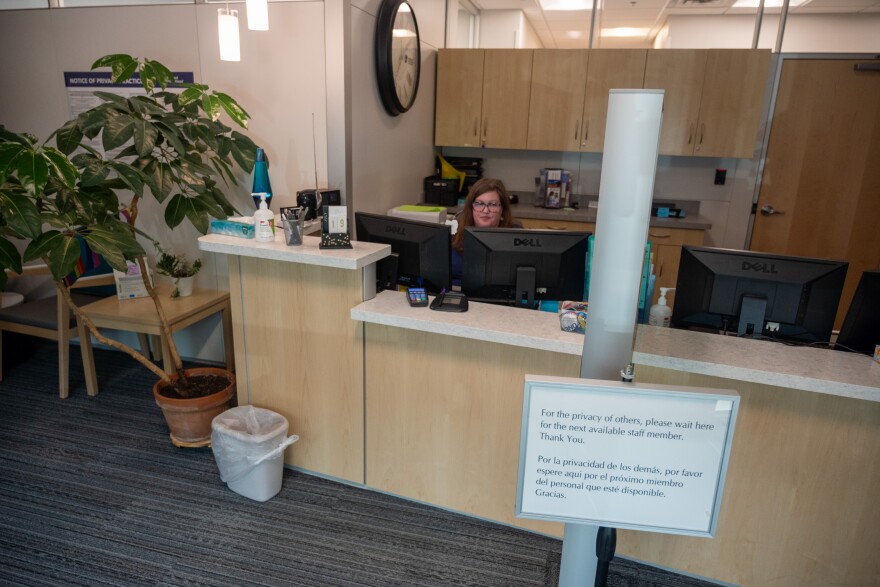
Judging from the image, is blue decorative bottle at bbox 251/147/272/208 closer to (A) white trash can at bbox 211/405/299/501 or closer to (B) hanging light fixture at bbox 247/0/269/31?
(B) hanging light fixture at bbox 247/0/269/31

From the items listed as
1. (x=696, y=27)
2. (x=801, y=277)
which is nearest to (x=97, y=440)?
(x=801, y=277)

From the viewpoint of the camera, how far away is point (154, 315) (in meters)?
3.12

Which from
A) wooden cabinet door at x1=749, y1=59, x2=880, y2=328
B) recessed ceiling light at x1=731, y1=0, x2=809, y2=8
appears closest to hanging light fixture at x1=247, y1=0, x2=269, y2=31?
recessed ceiling light at x1=731, y1=0, x2=809, y2=8

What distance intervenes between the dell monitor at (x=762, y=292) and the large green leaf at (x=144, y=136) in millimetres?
2139

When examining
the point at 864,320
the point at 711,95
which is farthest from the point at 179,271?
the point at 711,95

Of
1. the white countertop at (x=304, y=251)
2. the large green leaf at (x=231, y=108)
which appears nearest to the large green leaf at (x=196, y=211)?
the white countertop at (x=304, y=251)

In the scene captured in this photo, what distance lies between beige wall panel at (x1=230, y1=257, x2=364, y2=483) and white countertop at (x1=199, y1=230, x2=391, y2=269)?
0.09 metres

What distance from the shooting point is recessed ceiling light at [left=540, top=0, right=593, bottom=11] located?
4758 millimetres

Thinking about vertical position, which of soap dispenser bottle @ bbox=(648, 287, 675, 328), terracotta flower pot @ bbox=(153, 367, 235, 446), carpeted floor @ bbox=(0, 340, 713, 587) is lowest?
carpeted floor @ bbox=(0, 340, 713, 587)

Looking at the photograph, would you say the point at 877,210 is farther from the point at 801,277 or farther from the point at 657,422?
the point at 657,422

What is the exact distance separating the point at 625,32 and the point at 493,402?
12.8 ft

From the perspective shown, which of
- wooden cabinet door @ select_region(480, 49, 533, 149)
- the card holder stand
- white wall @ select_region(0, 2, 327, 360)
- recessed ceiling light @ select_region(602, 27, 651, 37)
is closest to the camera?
the card holder stand

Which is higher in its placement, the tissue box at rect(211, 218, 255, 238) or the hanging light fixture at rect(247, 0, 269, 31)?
the hanging light fixture at rect(247, 0, 269, 31)

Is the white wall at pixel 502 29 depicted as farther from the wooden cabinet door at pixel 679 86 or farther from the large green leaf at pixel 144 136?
the large green leaf at pixel 144 136
